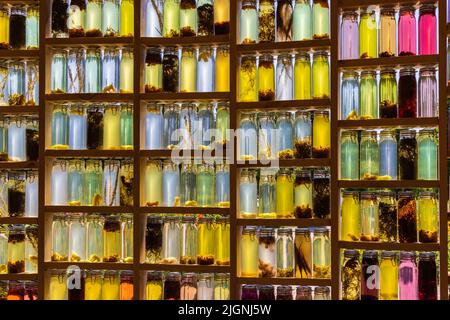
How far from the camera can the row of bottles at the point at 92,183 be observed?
310 cm

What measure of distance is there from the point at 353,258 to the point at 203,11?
1383mm

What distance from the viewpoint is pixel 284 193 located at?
9.77ft

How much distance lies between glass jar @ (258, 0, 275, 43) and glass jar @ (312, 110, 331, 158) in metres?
0.43

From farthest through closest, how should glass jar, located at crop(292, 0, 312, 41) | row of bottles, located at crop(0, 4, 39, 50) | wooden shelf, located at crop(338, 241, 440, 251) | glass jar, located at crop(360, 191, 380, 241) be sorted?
1. row of bottles, located at crop(0, 4, 39, 50)
2. glass jar, located at crop(292, 0, 312, 41)
3. glass jar, located at crop(360, 191, 380, 241)
4. wooden shelf, located at crop(338, 241, 440, 251)

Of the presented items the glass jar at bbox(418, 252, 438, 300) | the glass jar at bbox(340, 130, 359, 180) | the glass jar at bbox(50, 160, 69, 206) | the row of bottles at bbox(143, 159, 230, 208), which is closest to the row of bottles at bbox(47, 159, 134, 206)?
the glass jar at bbox(50, 160, 69, 206)

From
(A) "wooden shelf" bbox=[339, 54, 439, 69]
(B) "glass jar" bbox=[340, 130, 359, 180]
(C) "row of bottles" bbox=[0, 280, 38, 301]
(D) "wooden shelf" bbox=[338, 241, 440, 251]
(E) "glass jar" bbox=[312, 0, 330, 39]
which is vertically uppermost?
(E) "glass jar" bbox=[312, 0, 330, 39]

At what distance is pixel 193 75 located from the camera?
309 centimetres

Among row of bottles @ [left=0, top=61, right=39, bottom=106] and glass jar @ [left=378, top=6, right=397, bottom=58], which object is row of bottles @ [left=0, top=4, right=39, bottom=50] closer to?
row of bottles @ [left=0, top=61, right=39, bottom=106]

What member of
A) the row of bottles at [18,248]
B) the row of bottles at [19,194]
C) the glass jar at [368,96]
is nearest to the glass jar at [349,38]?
the glass jar at [368,96]

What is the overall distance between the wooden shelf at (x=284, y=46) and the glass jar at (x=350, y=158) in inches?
17.3

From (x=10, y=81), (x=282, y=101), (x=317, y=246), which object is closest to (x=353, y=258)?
(x=317, y=246)

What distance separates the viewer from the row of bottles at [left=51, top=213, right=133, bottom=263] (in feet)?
10.1
